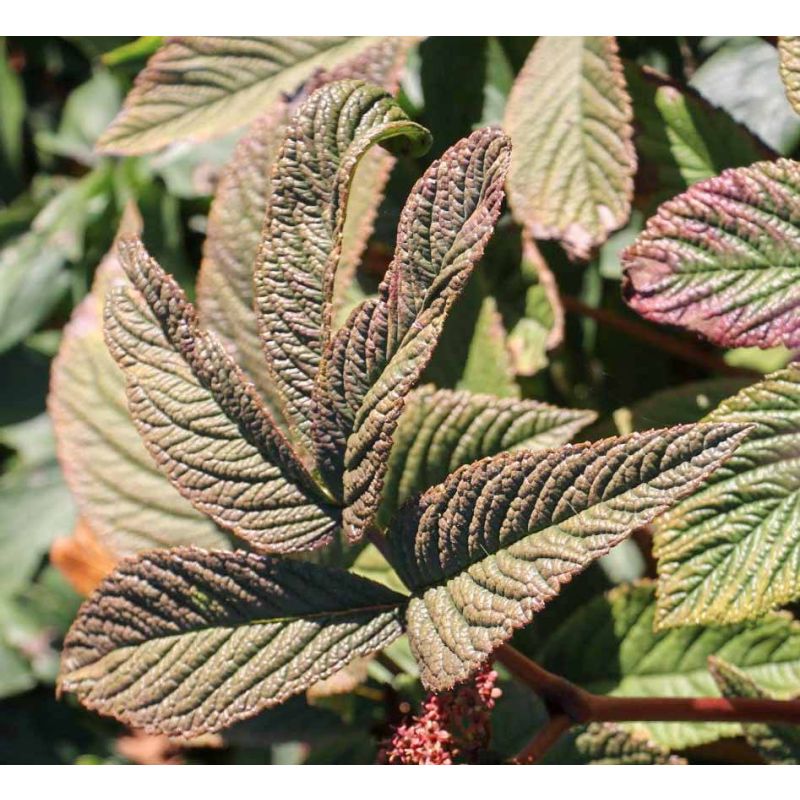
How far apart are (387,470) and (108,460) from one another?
14.1 inches

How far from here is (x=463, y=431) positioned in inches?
32.9

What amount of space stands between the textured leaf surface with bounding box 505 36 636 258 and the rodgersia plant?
0.56 ft

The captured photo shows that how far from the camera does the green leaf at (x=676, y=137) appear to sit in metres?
0.99

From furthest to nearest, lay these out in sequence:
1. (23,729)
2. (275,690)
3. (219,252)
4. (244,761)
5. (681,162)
Answer: (23,729) < (244,761) < (681,162) < (219,252) < (275,690)

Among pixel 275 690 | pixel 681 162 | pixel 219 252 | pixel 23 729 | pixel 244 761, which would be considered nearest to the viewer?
pixel 275 690

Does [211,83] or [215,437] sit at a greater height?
[211,83]

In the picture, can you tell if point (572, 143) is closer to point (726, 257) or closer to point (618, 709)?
point (726, 257)

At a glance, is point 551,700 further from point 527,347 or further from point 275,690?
point 527,347

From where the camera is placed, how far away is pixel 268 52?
41.4 inches

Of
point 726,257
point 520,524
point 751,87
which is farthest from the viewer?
point 751,87

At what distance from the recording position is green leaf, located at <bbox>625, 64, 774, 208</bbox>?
3.24 feet

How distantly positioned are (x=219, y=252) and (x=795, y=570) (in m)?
0.51

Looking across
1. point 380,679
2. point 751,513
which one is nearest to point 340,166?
point 751,513

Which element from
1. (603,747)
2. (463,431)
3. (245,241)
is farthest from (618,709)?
(245,241)
